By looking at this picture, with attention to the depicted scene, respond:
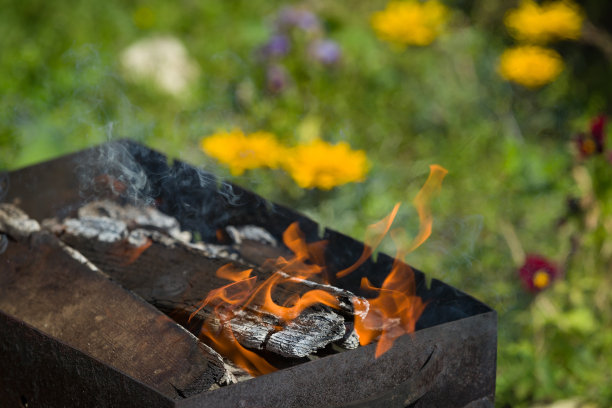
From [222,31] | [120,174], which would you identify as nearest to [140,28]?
[222,31]

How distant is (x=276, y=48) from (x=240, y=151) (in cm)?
132

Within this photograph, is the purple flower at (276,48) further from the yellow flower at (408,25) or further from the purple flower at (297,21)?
the yellow flower at (408,25)

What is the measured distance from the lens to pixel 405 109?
4.12 metres

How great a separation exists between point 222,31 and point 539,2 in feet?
7.10

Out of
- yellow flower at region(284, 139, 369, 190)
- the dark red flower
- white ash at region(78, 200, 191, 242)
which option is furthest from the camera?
yellow flower at region(284, 139, 369, 190)

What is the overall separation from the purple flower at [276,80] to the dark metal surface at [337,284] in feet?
5.68

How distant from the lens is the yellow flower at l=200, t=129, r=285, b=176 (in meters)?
2.78

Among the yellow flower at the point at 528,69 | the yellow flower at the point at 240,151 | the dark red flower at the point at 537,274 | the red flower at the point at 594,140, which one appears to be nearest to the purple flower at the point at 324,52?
the yellow flower at the point at 528,69

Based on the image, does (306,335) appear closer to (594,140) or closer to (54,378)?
(54,378)

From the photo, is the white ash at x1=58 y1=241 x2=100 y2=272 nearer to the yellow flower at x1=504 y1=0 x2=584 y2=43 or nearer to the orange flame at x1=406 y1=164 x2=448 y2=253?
the orange flame at x1=406 y1=164 x2=448 y2=253

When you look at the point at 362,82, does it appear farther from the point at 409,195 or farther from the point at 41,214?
the point at 41,214

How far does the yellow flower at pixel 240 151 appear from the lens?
9.11ft

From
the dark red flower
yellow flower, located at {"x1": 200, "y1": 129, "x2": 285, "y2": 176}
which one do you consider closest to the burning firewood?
yellow flower, located at {"x1": 200, "y1": 129, "x2": 285, "y2": 176}

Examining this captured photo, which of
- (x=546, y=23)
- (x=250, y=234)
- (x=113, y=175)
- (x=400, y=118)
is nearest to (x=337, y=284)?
(x=250, y=234)
